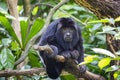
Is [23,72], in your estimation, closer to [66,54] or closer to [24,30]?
[66,54]

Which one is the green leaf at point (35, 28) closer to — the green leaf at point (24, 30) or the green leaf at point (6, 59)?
the green leaf at point (24, 30)

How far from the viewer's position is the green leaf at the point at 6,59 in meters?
3.74

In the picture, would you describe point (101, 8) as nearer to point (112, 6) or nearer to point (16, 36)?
point (112, 6)

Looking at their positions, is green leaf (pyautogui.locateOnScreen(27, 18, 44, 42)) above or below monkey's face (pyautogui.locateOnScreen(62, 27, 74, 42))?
below

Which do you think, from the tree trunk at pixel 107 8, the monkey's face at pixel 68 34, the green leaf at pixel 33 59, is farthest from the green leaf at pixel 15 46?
the tree trunk at pixel 107 8

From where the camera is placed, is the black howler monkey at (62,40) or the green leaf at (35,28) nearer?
the black howler monkey at (62,40)

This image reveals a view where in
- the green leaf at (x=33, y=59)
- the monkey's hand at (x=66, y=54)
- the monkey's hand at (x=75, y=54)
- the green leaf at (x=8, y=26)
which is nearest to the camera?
the monkey's hand at (x=66, y=54)

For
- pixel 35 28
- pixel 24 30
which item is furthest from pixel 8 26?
pixel 35 28

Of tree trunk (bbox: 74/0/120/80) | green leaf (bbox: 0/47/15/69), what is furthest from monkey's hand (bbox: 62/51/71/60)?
green leaf (bbox: 0/47/15/69)

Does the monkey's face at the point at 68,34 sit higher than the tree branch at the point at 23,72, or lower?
higher

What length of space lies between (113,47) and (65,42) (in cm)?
46

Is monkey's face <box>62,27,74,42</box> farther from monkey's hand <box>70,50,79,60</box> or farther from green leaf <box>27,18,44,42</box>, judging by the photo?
green leaf <box>27,18,44,42</box>

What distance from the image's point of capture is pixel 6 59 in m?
3.78

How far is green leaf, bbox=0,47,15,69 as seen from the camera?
3.74 m
